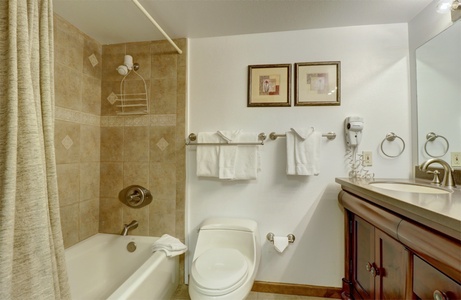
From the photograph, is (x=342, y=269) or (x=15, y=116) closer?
(x=15, y=116)

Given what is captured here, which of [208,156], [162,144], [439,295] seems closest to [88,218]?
[162,144]

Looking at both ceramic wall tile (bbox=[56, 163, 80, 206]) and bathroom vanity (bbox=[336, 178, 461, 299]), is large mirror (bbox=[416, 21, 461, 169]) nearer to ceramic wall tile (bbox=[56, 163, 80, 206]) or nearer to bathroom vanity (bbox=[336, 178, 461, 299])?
bathroom vanity (bbox=[336, 178, 461, 299])

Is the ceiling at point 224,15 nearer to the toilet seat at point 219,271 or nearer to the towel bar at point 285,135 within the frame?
the towel bar at point 285,135

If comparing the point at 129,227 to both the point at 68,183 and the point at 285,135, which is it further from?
the point at 285,135

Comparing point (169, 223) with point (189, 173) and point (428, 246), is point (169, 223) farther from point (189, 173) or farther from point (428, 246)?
point (428, 246)

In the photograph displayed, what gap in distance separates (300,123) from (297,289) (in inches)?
54.4

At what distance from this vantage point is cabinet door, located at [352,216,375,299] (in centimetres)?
125

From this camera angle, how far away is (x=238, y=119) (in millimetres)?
1829

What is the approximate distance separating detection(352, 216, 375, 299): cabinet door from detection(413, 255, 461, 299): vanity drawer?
0.38m

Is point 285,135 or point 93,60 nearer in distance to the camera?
point 285,135

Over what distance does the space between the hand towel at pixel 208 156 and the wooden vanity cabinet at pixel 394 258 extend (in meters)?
1.03

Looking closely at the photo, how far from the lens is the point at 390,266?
3.43 feet

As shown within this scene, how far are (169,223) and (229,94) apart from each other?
50.0 inches

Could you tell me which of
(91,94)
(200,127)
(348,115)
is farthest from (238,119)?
(91,94)
